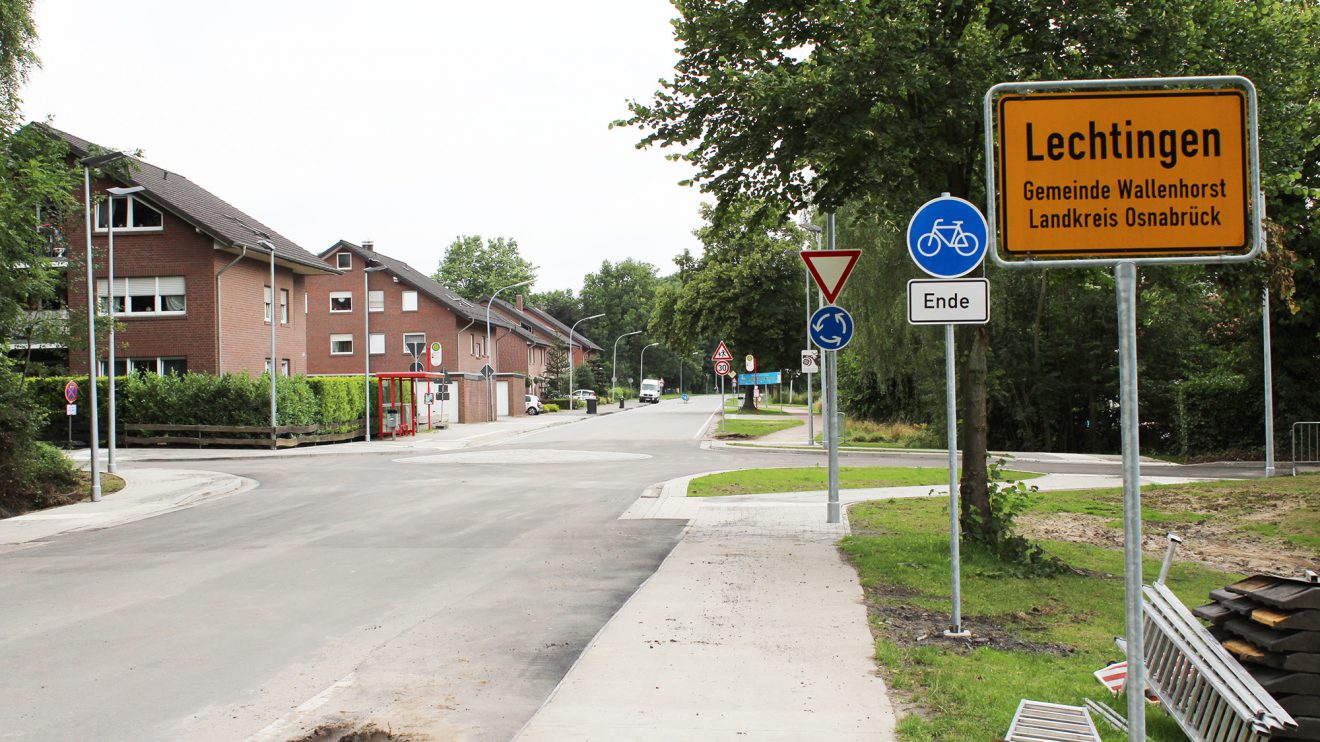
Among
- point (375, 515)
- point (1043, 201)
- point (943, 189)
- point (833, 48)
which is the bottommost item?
point (375, 515)

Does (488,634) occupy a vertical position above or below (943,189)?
below

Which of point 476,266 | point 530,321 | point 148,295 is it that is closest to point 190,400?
point 148,295

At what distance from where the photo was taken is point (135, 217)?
122ft

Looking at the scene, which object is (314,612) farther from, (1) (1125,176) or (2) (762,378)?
(2) (762,378)

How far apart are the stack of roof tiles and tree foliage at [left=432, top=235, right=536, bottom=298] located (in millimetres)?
118724


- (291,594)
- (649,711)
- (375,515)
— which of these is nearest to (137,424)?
(375,515)

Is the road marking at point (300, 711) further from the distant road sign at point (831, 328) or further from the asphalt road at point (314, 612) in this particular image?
the distant road sign at point (831, 328)

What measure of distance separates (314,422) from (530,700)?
3155cm

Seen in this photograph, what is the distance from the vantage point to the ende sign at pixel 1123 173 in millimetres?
3684

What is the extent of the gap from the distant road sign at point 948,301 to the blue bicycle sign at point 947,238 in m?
0.11

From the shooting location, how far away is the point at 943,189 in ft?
34.0

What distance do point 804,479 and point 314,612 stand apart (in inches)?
506

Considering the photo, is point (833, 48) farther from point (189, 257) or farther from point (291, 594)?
point (189, 257)

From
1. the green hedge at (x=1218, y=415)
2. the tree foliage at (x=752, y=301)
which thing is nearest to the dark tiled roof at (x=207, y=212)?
the tree foliage at (x=752, y=301)
